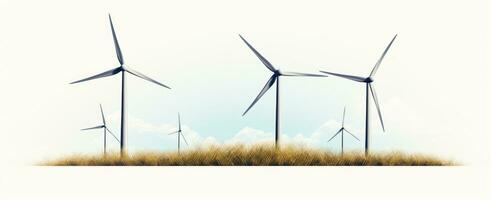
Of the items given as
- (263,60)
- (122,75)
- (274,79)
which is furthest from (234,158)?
(122,75)

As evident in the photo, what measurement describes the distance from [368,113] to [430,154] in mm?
1572

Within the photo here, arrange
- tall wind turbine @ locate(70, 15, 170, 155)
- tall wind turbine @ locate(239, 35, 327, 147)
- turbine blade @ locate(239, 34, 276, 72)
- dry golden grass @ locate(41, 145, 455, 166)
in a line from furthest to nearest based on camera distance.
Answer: turbine blade @ locate(239, 34, 276, 72), tall wind turbine @ locate(239, 35, 327, 147), tall wind turbine @ locate(70, 15, 170, 155), dry golden grass @ locate(41, 145, 455, 166)

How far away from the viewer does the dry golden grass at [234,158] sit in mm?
11336

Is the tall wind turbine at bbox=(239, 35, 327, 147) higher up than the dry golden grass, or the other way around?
the tall wind turbine at bbox=(239, 35, 327, 147)

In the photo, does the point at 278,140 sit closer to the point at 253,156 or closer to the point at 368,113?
the point at 253,156

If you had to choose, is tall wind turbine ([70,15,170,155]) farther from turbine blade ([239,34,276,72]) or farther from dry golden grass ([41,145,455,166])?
turbine blade ([239,34,276,72])

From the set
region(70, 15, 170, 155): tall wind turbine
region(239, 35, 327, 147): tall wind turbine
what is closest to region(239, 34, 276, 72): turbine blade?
region(239, 35, 327, 147): tall wind turbine

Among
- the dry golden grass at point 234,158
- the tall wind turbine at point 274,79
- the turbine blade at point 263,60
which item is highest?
the turbine blade at point 263,60

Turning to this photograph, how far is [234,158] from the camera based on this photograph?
11344mm

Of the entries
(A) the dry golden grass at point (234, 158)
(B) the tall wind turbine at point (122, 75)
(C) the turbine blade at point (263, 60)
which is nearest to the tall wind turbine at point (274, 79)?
(C) the turbine blade at point (263, 60)

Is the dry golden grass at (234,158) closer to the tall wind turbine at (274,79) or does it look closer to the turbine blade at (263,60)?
the tall wind turbine at (274,79)

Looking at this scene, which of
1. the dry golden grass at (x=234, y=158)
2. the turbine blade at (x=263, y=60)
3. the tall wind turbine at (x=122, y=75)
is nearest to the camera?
the dry golden grass at (x=234, y=158)

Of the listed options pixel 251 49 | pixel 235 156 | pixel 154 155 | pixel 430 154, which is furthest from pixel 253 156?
pixel 430 154

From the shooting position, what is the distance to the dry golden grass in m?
11.3
